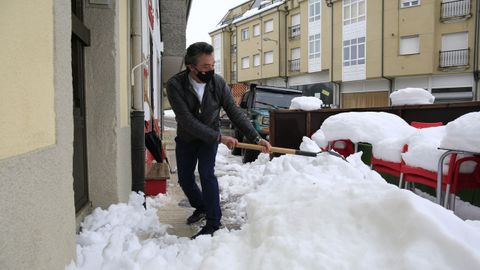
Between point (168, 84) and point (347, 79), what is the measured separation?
81.8ft

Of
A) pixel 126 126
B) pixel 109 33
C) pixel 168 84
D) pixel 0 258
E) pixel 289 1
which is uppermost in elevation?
pixel 289 1

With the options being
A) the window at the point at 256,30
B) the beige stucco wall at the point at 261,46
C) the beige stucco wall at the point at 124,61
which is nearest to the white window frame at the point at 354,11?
the beige stucco wall at the point at 261,46

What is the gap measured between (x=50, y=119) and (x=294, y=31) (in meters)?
32.8

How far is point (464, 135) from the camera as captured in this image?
9.95 ft

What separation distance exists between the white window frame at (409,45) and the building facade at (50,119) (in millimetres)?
23782

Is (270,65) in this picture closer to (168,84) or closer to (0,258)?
(168,84)

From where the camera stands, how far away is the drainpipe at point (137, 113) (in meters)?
4.24

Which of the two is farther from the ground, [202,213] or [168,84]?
[168,84]

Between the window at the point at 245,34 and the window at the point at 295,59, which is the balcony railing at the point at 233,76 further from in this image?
the window at the point at 295,59

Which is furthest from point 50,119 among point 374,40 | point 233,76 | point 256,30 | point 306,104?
point 233,76

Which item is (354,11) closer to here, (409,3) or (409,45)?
(409,3)

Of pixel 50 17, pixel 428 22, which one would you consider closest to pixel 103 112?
pixel 50 17

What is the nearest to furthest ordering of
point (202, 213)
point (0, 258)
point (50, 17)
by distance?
point (0, 258) < point (50, 17) < point (202, 213)

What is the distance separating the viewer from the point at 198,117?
3.40 metres
